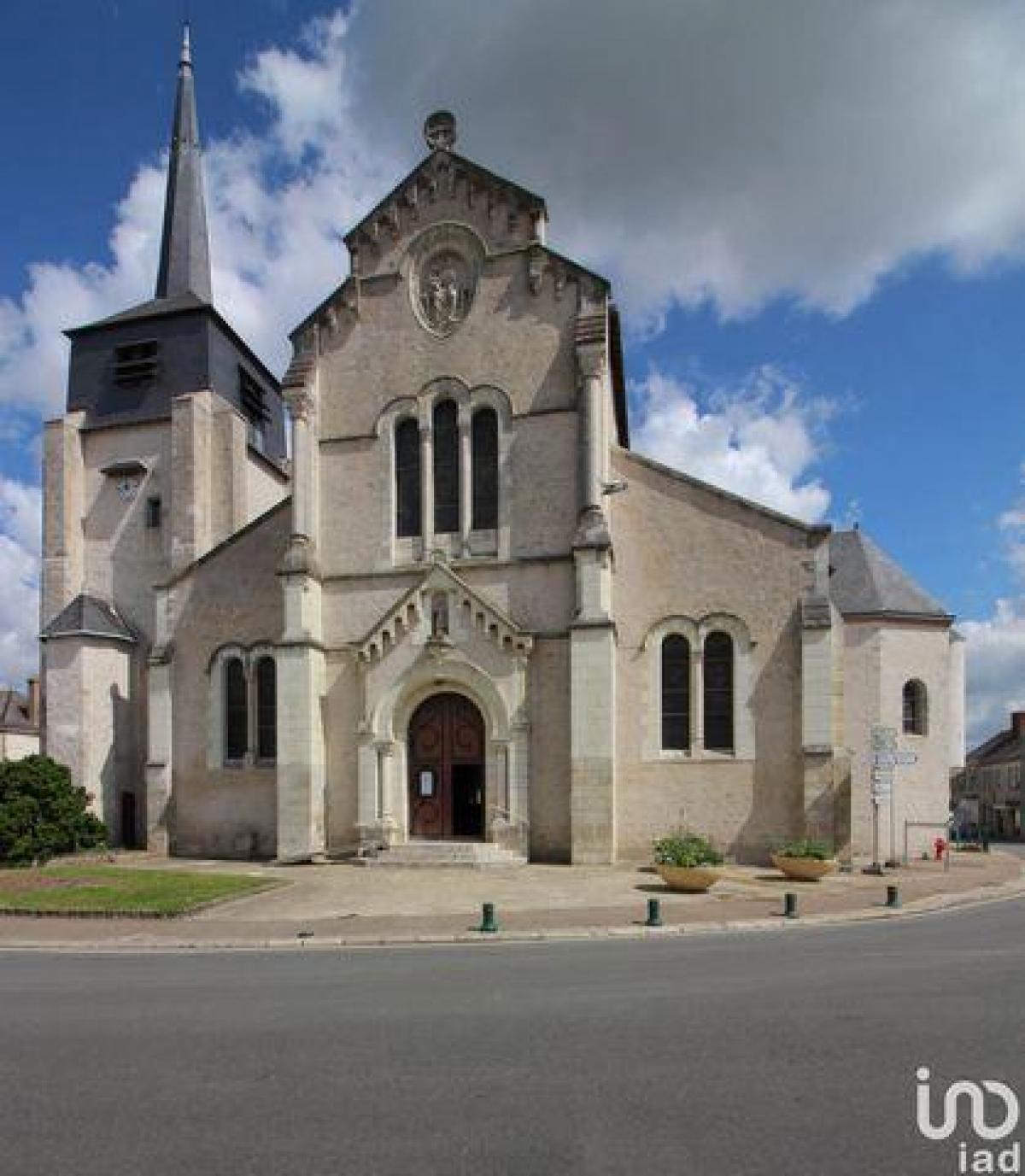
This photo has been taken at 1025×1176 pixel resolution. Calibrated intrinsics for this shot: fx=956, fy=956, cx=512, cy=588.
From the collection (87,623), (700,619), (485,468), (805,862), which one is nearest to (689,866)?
(805,862)

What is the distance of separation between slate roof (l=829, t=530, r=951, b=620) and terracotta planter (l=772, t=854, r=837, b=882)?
9.85m

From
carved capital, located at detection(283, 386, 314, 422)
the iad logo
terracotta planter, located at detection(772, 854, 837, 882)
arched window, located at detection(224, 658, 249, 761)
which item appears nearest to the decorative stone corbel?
carved capital, located at detection(283, 386, 314, 422)

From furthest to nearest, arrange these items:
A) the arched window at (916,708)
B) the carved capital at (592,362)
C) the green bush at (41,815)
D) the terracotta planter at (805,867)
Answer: the arched window at (916,708)
the carved capital at (592,362)
the green bush at (41,815)
the terracotta planter at (805,867)

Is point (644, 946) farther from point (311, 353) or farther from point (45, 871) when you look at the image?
point (311, 353)

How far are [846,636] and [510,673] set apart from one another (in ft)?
35.4

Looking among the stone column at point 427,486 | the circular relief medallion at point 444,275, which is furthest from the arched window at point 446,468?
the circular relief medallion at point 444,275

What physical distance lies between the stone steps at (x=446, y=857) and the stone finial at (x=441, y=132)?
18.2 metres

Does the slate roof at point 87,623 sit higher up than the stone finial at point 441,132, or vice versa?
the stone finial at point 441,132

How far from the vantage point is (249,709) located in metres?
26.4

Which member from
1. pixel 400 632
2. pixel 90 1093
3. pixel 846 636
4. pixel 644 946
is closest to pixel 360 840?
pixel 400 632

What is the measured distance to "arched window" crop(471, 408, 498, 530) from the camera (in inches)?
983

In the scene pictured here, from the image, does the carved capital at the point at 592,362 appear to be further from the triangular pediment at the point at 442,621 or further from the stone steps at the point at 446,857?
the stone steps at the point at 446,857

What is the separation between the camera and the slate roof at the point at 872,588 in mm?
27906

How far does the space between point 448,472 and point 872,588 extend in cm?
1300
